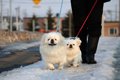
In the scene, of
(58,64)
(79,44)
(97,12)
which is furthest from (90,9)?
(58,64)

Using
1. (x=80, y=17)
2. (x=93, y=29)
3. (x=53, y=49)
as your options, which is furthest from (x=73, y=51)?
(x=80, y=17)

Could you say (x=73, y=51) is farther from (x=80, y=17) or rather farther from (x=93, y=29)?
(x=80, y=17)

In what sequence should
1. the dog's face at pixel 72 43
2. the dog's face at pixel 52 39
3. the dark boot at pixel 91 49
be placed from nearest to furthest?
the dog's face at pixel 52 39 < the dog's face at pixel 72 43 < the dark boot at pixel 91 49

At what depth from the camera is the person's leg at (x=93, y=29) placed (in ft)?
30.2

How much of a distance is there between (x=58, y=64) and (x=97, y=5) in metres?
1.56

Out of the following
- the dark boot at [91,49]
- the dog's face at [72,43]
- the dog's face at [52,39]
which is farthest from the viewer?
the dark boot at [91,49]


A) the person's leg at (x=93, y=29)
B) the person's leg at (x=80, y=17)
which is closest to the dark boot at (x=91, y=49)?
the person's leg at (x=93, y=29)

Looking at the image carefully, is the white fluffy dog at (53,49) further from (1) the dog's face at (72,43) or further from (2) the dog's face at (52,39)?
(1) the dog's face at (72,43)

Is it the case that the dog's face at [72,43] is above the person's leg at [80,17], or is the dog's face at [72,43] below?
below

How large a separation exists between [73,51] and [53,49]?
59 centimetres

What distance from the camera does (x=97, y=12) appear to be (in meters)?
9.22

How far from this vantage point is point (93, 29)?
367 inches

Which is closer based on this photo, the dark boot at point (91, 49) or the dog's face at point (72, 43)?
the dog's face at point (72, 43)

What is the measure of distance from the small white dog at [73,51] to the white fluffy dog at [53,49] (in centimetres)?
26
